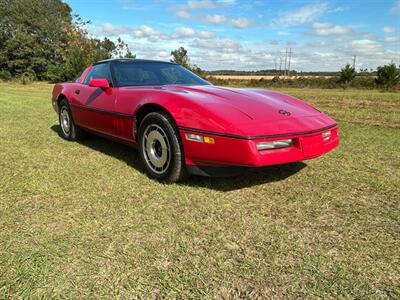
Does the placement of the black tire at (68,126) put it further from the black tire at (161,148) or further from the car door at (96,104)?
the black tire at (161,148)

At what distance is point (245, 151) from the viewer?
2.53 metres

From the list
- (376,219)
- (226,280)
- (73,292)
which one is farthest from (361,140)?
(73,292)

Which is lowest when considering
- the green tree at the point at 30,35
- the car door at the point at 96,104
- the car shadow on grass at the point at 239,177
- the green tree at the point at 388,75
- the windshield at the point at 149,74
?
the car shadow on grass at the point at 239,177

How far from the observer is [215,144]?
2.64 metres

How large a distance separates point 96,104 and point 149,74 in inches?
29.5

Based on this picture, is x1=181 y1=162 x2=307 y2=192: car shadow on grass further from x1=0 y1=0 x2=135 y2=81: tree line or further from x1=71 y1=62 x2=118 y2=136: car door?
x1=0 y1=0 x2=135 y2=81: tree line

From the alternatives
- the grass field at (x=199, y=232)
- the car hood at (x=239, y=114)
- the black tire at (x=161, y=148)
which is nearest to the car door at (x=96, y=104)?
the grass field at (x=199, y=232)

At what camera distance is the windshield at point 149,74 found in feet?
12.6

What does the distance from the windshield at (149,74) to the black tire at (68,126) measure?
4.22 ft

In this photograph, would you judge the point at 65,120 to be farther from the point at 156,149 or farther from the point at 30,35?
the point at 30,35

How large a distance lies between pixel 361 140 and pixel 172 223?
Result: 3.88m

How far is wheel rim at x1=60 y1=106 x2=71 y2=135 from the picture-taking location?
5.00 metres

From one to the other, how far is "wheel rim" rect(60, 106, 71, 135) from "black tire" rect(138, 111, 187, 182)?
216 cm

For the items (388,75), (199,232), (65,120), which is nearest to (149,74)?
(65,120)
